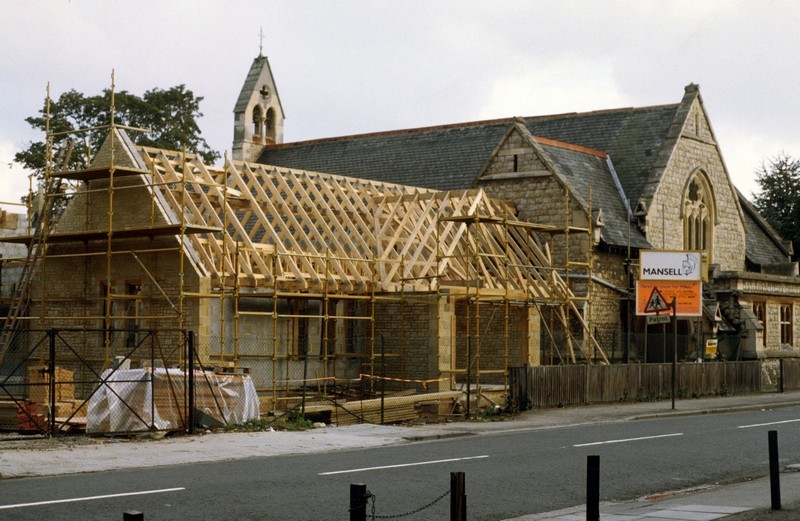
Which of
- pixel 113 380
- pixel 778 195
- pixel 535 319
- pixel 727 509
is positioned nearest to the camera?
pixel 727 509

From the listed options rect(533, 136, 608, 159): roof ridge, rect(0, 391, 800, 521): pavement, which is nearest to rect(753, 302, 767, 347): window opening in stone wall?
rect(533, 136, 608, 159): roof ridge

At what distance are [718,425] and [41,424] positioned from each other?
13899 millimetres

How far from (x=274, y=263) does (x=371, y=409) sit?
176 inches

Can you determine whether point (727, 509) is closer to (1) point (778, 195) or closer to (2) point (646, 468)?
(2) point (646, 468)

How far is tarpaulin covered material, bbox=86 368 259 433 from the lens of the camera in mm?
21016

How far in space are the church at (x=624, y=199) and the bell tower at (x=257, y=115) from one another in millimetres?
7217

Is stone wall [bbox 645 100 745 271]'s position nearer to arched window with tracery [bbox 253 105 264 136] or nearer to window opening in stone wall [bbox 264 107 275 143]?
arched window with tracery [bbox 253 105 264 136]

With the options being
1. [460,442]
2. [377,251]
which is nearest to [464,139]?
[377,251]

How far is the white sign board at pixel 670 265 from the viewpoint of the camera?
36209mm

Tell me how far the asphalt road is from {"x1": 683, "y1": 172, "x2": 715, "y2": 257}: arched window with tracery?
72.1ft

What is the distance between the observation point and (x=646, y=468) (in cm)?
1672

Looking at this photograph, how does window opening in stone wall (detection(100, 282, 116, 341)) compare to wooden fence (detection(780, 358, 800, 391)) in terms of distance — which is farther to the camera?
wooden fence (detection(780, 358, 800, 391))

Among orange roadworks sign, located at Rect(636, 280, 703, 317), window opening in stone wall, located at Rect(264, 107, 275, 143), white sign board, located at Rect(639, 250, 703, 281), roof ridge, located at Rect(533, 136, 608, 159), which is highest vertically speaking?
window opening in stone wall, located at Rect(264, 107, 275, 143)

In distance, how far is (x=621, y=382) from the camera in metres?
31.8
